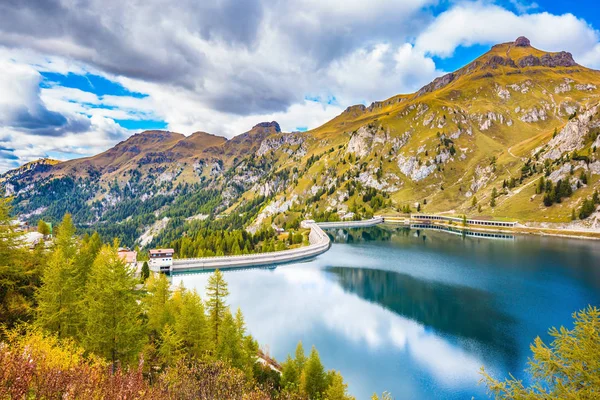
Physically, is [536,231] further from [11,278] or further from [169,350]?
[11,278]

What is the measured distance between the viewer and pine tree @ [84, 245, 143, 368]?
76.0ft

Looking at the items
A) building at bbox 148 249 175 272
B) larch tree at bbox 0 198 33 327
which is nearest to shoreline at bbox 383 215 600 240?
building at bbox 148 249 175 272

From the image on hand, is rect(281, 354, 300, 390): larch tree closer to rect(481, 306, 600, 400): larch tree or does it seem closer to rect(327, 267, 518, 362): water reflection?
rect(481, 306, 600, 400): larch tree

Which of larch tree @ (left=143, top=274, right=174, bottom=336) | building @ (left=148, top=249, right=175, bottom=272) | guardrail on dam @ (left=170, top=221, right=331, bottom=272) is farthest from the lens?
guardrail on dam @ (left=170, top=221, right=331, bottom=272)

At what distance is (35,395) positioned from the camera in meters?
8.40

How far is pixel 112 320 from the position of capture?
23.7 meters

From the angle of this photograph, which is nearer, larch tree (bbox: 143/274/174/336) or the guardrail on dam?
larch tree (bbox: 143/274/174/336)

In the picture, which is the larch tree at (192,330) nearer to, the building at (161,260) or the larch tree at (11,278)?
the larch tree at (11,278)

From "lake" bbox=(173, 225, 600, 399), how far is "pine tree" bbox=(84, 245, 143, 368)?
2241 cm

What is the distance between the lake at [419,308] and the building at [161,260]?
25.1 feet

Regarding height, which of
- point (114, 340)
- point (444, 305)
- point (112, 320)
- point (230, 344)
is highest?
point (112, 320)

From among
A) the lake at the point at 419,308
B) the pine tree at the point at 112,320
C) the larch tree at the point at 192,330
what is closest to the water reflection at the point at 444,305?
the lake at the point at 419,308

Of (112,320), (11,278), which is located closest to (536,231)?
(112,320)

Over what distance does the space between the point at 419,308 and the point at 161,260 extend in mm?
71575
